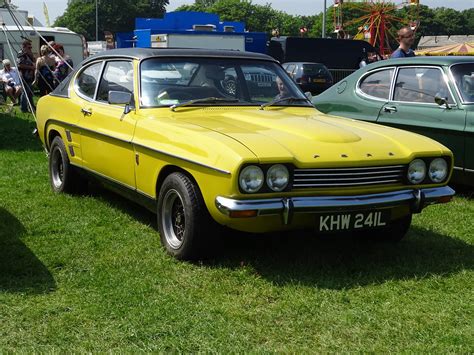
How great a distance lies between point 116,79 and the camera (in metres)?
5.67

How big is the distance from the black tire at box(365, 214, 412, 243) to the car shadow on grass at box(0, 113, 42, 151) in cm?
625

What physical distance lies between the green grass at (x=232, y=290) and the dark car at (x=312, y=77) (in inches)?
576

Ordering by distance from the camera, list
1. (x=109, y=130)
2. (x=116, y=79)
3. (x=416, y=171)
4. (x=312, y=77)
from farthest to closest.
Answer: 1. (x=312, y=77)
2. (x=116, y=79)
3. (x=109, y=130)
4. (x=416, y=171)

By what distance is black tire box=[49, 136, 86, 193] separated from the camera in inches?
248

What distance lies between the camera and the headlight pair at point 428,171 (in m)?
4.39

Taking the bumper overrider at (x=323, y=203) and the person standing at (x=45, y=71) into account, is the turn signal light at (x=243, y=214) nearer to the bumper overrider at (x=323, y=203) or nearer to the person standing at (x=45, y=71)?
the bumper overrider at (x=323, y=203)

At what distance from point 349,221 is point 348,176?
31 cm

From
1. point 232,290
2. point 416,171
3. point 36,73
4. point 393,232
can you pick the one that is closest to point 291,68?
point 36,73

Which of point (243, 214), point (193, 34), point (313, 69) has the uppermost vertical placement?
point (193, 34)

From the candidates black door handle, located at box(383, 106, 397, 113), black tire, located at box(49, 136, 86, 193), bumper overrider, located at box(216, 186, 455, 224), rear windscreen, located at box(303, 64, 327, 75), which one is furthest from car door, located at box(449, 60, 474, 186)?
rear windscreen, located at box(303, 64, 327, 75)

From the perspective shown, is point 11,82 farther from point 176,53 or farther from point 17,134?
point 176,53

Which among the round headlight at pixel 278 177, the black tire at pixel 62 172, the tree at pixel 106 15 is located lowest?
the black tire at pixel 62 172

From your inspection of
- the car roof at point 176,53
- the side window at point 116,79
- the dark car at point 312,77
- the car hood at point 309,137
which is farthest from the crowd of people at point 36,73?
the dark car at point 312,77

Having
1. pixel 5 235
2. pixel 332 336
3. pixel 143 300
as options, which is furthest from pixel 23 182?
pixel 332 336
